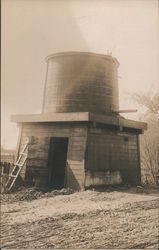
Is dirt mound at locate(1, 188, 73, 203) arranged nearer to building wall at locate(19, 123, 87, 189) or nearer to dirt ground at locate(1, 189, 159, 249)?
dirt ground at locate(1, 189, 159, 249)

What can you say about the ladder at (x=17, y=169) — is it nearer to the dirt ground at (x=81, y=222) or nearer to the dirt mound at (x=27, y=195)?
the dirt mound at (x=27, y=195)

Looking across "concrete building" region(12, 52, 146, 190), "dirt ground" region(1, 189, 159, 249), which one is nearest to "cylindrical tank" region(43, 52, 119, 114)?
"concrete building" region(12, 52, 146, 190)

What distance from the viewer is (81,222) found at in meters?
5.31

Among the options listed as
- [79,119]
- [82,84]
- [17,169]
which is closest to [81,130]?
[79,119]

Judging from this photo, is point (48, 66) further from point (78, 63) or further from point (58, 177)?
point (58, 177)

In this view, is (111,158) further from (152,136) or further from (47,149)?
(152,136)

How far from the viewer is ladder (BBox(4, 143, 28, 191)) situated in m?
9.92

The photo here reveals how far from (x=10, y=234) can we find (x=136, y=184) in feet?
24.8

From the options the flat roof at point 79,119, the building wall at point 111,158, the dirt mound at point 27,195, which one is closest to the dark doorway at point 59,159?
the flat roof at point 79,119

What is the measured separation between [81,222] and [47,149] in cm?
582

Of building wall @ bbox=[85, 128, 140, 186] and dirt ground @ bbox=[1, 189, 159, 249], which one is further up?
building wall @ bbox=[85, 128, 140, 186]

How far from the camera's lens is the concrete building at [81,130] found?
9834 millimetres

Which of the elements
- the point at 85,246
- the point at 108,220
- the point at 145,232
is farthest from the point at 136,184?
the point at 85,246

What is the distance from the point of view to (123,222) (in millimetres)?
5160
